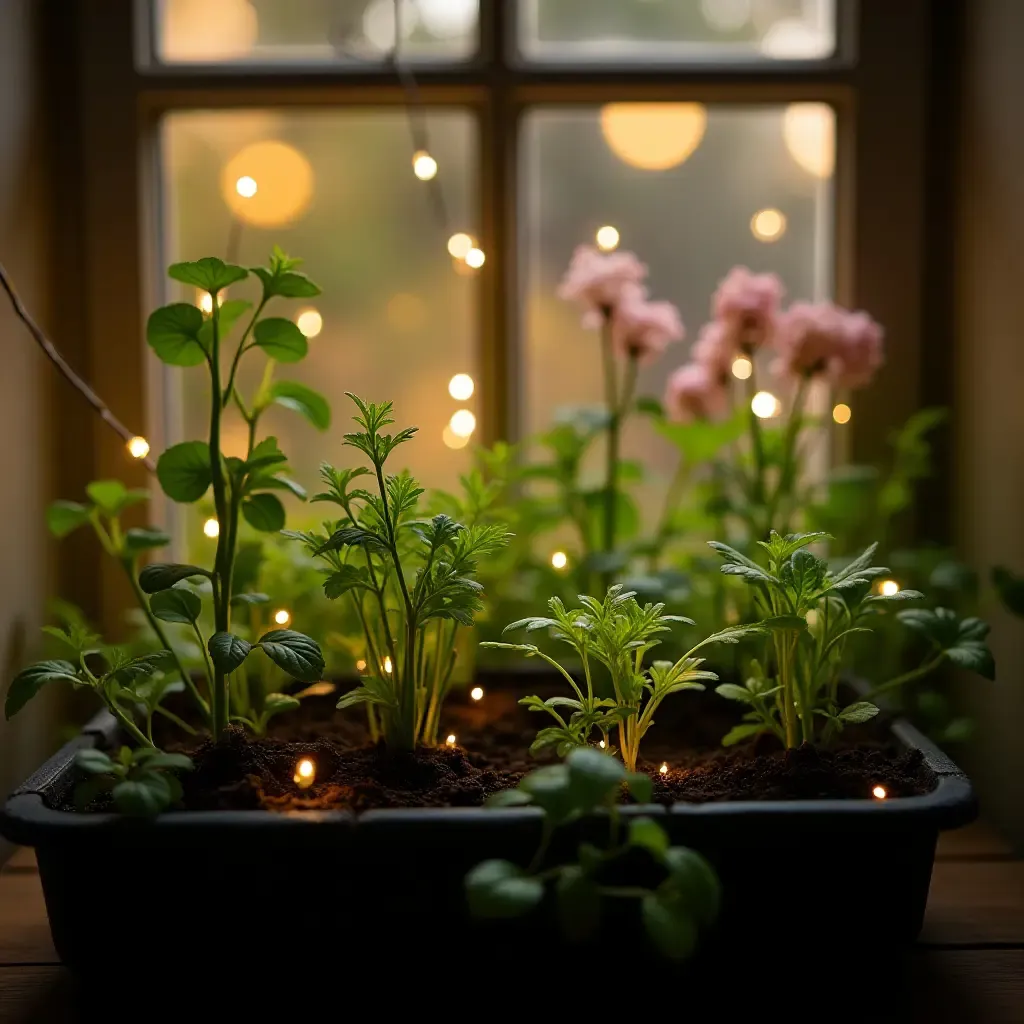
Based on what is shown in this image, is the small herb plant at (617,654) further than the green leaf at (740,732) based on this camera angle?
No

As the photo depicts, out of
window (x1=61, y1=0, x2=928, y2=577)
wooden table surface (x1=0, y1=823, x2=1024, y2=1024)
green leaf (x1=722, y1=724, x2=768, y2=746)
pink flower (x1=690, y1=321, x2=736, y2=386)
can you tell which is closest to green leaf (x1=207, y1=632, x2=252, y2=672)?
wooden table surface (x1=0, y1=823, x2=1024, y2=1024)

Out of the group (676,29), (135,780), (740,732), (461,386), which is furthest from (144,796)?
(676,29)

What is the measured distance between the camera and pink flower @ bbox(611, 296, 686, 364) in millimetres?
1296

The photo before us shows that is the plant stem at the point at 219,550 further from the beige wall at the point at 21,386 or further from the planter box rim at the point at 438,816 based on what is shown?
the beige wall at the point at 21,386

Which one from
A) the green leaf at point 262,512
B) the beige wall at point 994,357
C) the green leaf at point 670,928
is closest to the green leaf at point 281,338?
the green leaf at point 262,512

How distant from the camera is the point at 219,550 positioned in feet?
3.28

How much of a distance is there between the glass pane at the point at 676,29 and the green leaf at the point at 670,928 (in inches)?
42.9

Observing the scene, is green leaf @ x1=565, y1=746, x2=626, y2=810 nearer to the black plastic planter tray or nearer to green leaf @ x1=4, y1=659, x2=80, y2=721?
the black plastic planter tray

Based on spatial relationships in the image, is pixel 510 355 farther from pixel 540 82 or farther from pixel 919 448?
pixel 919 448

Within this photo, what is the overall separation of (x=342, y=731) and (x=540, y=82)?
0.84m

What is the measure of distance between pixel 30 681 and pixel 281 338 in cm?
37

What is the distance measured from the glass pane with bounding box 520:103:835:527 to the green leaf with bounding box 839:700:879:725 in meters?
0.56

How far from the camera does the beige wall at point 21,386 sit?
3.91ft

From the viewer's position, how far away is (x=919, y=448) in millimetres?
1306
